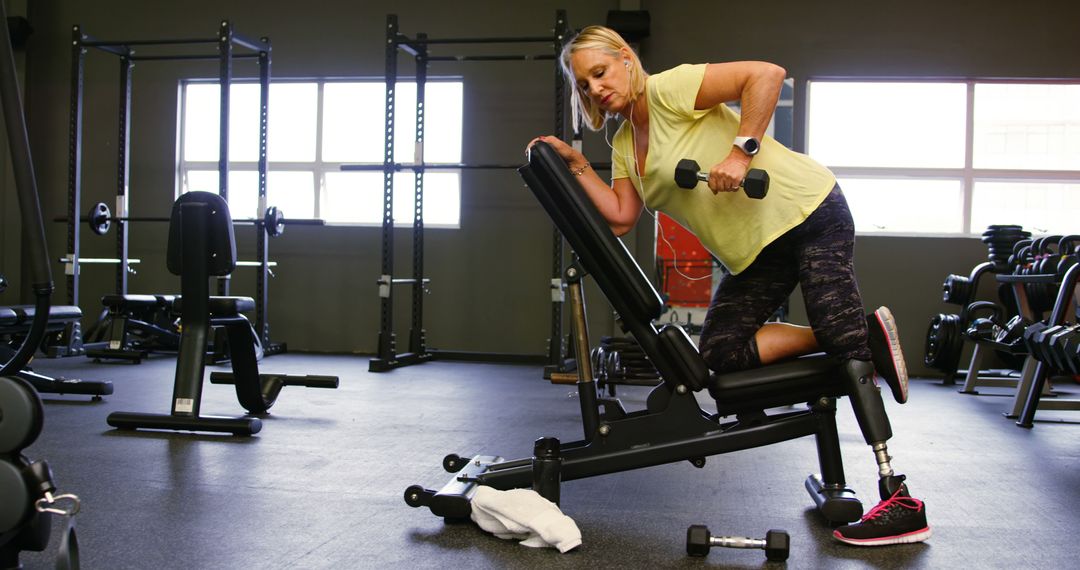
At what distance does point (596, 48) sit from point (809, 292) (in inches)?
27.3

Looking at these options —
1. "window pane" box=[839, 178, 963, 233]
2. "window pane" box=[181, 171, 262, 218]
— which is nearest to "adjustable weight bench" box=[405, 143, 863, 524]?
"window pane" box=[839, 178, 963, 233]

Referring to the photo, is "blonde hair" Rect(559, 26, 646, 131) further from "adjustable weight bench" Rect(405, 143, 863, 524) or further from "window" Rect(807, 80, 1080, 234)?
"window" Rect(807, 80, 1080, 234)

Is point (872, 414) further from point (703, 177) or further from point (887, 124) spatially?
point (887, 124)

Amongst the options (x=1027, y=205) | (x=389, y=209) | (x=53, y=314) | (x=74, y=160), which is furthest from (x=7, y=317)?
(x=1027, y=205)

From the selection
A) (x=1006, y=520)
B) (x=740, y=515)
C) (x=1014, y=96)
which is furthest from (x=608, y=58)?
(x=1014, y=96)

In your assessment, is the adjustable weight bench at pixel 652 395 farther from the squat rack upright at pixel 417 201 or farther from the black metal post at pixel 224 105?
the black metal post at pixel 224 105

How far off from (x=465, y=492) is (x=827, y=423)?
0.83m

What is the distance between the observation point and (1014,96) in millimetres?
5938

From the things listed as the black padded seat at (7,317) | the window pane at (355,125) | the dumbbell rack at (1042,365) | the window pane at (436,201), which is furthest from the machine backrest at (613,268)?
the window pane at (355,125)

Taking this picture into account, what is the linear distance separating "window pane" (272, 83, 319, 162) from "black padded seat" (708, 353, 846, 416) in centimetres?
525

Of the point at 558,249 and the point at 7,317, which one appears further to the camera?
the point at 558,249

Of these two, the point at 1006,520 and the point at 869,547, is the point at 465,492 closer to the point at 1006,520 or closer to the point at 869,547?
the point at 869,547

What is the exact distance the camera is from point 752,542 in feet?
5.33

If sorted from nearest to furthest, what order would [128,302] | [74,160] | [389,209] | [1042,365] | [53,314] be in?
[1042,365] → [53,314] → [128,302] → [389,209] → [74,160]
